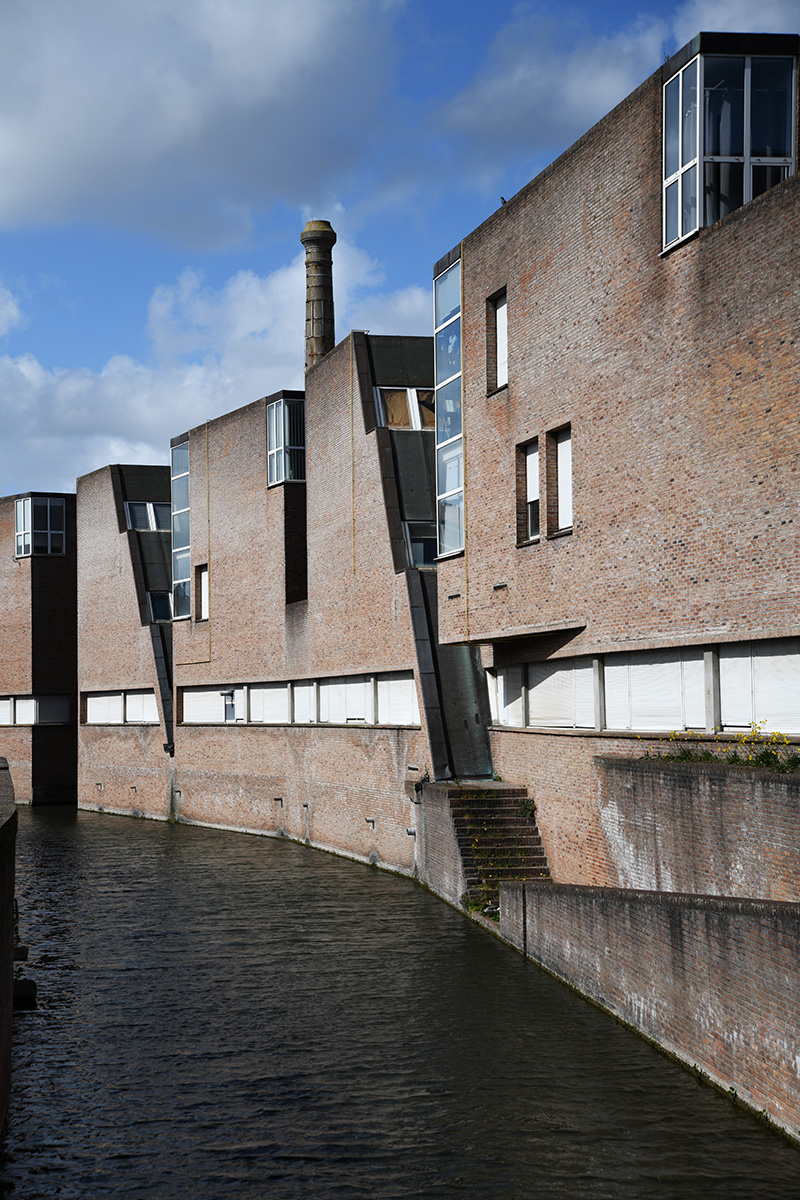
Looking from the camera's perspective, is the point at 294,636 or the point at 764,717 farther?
the point at 294,636

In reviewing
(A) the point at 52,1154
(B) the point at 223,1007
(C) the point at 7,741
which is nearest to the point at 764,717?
(B) the point at 223,1007

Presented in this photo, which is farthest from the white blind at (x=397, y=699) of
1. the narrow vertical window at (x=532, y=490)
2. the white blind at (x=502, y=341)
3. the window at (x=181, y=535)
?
the window at (x=181, y=535)

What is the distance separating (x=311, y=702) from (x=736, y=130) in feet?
62.8

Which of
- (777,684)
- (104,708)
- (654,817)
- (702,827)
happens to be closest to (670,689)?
(654,817)

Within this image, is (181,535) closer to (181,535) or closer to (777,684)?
(181,535)

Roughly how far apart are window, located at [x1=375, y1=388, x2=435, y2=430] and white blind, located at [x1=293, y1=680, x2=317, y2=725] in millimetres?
6941

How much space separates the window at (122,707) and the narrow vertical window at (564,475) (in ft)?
78.2

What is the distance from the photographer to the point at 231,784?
119 ft

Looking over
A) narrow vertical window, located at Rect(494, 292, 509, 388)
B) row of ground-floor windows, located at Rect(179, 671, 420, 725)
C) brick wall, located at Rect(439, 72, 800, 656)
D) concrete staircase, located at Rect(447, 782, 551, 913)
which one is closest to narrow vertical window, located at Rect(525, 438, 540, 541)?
brick wall, located at Rect(439, 72, 800, 656)

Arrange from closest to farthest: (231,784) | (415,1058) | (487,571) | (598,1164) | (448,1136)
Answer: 1. (598,1164)
2. (448,1136)
3. (415,1058)
4. (487,571)
5. (231,784)

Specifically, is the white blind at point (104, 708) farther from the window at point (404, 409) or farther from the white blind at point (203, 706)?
the window at point (404, 409)

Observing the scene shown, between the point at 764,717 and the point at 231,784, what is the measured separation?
76.2 ft

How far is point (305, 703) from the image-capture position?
32.7 metres

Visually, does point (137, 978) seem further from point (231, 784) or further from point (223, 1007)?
point (231, 784)
